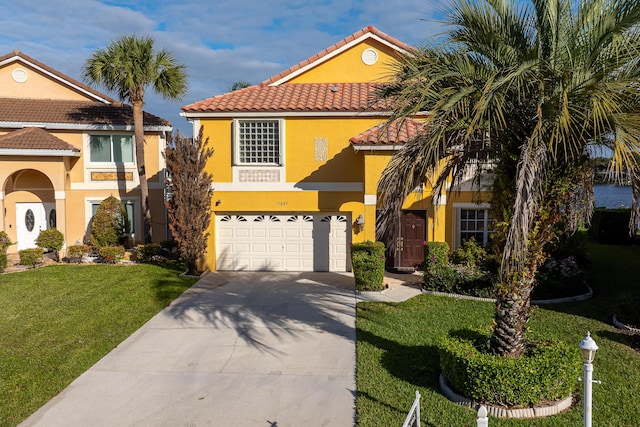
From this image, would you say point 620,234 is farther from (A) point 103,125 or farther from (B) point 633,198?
(A) point 103,125

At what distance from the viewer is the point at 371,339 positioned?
31.1 feet

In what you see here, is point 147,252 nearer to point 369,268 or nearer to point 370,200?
point 370,200

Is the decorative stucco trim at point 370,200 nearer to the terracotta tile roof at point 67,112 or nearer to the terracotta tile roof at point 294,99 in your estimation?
the terracotta tile roof at point 294,99

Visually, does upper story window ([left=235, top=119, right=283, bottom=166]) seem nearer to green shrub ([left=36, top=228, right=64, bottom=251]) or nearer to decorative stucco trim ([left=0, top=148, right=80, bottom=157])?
decorative stucco trim ([left=0, top=148, right=80, bottom=157])

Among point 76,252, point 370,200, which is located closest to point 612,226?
point 370,200

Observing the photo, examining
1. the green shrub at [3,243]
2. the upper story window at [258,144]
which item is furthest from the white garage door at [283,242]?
the green shrub at [3,243]

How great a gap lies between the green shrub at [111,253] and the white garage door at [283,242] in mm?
3983

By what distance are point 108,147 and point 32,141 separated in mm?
2772

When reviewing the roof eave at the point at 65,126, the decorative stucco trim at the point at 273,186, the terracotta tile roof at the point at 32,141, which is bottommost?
the decorative stucco trim at the point at 273,186

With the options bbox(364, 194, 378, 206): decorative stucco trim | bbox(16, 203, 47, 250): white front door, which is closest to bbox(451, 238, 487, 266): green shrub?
bbox(364, 194, 378, 206): decorative stucco trim

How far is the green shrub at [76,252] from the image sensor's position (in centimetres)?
1759

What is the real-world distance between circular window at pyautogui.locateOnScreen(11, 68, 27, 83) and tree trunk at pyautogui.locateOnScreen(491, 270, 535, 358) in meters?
22.3

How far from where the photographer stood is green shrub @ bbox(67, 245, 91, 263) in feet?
57.7

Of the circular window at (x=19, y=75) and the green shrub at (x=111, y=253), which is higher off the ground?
the circular window at (x=19, y=75)
